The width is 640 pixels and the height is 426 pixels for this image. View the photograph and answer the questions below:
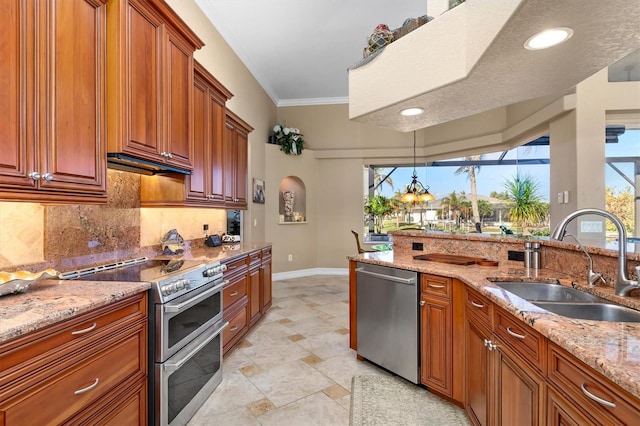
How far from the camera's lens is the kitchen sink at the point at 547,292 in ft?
5.38

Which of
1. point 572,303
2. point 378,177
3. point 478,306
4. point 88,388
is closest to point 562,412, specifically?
point 572,303

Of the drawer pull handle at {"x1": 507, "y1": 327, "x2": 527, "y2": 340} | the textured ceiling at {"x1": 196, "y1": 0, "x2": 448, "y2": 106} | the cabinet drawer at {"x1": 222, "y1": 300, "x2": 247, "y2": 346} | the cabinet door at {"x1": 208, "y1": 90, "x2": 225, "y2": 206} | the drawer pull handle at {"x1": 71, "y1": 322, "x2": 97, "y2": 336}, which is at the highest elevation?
the textured ceiling at {"x1": 196, "y1": 0, "x2": 448, "y2": 106}

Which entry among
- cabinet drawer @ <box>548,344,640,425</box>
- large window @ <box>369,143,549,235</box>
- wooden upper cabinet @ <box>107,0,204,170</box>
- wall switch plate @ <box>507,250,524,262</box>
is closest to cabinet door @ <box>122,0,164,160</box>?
wooden upper cabinet @ <box>107,0,204,170</box>

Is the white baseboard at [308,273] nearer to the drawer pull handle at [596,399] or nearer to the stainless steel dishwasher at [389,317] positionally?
the stainless steel dishwasher at [389,317]

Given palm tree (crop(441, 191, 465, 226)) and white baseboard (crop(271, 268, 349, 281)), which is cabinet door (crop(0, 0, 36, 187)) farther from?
palm tree (crop(441, 191, 465, 226))

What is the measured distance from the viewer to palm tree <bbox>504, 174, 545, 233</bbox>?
4461mm

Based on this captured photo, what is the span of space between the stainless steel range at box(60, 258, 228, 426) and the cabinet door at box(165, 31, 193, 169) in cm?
87

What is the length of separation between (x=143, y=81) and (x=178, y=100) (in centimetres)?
42

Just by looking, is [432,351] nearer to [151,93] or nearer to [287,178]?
[151,93]

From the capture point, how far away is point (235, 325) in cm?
298

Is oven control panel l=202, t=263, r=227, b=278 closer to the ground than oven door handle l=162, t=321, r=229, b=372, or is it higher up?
higher up

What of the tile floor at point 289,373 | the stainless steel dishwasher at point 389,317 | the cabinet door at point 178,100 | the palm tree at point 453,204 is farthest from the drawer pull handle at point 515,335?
the palm tree at point 453,204

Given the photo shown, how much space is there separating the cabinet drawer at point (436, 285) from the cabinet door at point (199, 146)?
2091 millimetres

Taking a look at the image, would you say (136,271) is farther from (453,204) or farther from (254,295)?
(453,204)
